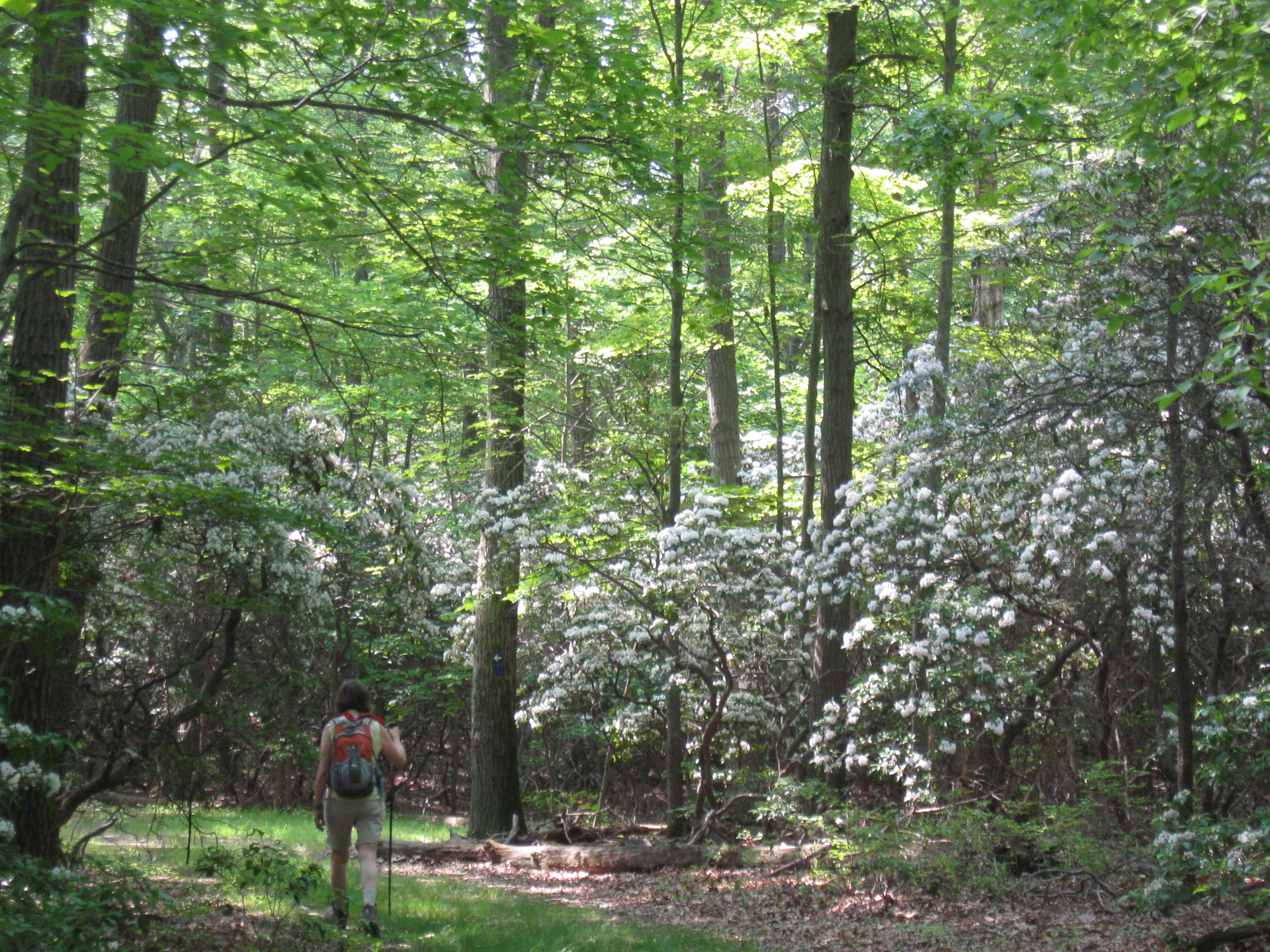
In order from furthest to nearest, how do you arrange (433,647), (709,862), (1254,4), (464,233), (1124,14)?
1. (433,647)
2. (709,862)
3. (1124,14)
4. (464,233)
5. (1254,4)

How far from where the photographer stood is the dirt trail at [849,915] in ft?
22.2

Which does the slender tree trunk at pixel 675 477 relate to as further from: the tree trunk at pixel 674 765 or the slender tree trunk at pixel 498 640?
the slender tree trunk at pixel 498 640

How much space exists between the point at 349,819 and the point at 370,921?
2.57 feet

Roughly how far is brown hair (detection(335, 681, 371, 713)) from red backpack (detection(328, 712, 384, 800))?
9 cm

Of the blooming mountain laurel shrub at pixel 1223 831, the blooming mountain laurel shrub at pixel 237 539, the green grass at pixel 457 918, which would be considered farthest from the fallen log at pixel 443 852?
the blooming mountain laurel shrub at pixel 1223 831

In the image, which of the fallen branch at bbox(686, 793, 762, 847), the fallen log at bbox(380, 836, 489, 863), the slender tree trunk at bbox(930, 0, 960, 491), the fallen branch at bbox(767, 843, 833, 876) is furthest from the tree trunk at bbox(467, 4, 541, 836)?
the slender tree trunk at bbox(930, 0, 960, 491)

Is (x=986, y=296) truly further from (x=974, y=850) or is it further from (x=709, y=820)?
(x=974, y=850)

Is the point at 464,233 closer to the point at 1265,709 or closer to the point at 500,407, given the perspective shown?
the point at 500,407

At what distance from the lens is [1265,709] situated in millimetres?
6652

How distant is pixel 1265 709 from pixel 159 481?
6632 mm

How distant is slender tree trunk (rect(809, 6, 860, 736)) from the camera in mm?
10312

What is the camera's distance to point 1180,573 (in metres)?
7.93

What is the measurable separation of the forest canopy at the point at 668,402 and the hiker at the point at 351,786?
4.03ft

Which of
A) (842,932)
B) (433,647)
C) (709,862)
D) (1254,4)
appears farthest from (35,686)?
(433,647)
